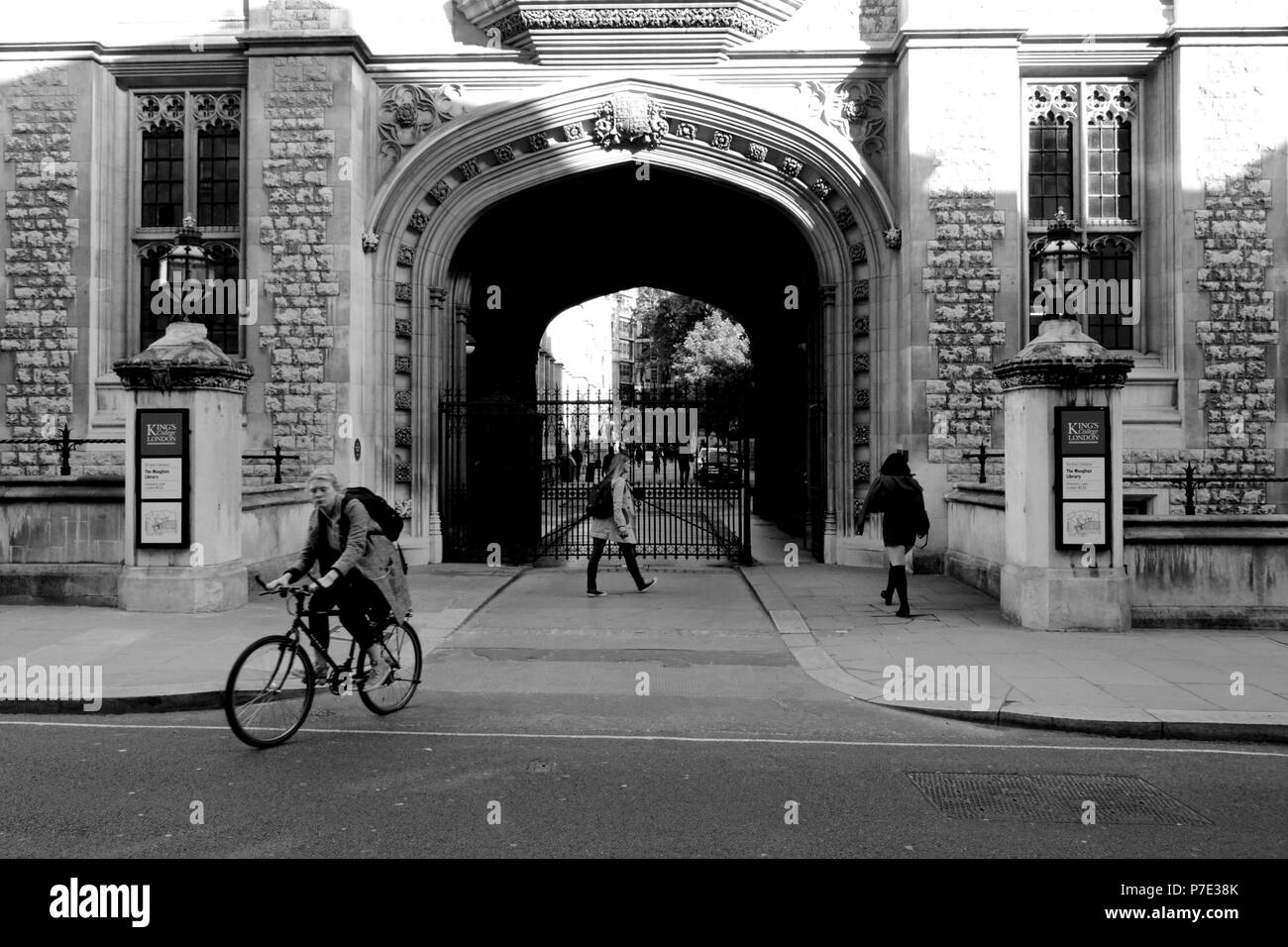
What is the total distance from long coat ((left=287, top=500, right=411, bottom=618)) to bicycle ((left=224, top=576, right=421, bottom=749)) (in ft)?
0.69

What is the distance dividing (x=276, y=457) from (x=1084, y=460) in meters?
10.2

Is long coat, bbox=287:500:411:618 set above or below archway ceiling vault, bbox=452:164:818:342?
below

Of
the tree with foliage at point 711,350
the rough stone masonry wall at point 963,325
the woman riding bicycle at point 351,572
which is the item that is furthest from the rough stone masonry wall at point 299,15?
the tree with foliage at point 711,350

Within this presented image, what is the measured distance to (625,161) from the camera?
1603 centimetres

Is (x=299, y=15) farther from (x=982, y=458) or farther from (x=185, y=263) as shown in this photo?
(x=982, y=458)

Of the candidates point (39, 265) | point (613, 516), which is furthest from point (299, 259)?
point (613, 516)

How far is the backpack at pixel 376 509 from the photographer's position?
6699 mm

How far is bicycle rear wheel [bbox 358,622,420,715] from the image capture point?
6.86m

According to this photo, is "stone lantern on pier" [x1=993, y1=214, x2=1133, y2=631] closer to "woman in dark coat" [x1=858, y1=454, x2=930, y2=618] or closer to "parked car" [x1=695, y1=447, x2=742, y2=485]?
"woman in dark coat" [x1=858, y1=454, x2=930, y2=618]

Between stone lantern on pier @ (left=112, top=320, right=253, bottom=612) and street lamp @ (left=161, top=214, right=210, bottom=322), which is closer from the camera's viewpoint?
stone lantern on pier @ (left=112, top=320, right=253, bottom=612)

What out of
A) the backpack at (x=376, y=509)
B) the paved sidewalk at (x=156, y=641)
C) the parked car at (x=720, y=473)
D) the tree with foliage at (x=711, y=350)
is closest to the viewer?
the backpack at (x=376, y=509)

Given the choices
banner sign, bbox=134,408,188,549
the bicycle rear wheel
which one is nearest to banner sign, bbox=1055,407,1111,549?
the bicycle rear wheel

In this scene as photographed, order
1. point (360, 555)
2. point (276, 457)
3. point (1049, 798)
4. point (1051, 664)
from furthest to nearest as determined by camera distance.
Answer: point (276, 457) < point (1051, 664) < point (360, 555) < point (1049, 798)

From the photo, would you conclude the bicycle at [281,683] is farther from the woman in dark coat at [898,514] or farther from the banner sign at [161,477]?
the woman in dark coat at [898,514]
